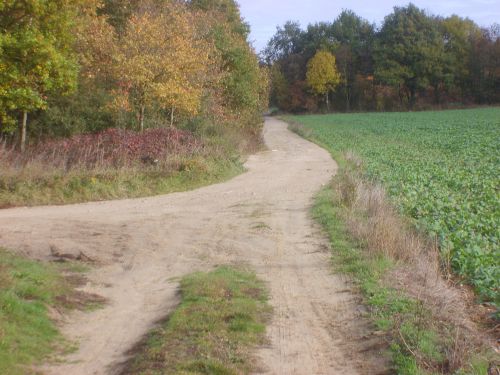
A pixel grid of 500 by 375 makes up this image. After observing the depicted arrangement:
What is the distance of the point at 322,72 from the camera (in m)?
93.7

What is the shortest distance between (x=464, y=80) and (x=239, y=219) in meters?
81.4

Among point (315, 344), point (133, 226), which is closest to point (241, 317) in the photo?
point (315, 344)

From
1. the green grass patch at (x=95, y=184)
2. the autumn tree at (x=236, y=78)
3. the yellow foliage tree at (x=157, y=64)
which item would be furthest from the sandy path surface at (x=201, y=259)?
the autumn tree at (x=236, y=78)

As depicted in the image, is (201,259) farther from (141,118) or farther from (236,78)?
(236,78)

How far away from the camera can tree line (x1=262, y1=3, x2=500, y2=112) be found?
289ft

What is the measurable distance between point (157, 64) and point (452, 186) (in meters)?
11.5

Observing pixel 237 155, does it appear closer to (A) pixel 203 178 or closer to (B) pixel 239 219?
(A) pixel 203 178

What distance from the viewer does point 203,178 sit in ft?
70.7

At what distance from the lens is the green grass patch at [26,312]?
6693mm

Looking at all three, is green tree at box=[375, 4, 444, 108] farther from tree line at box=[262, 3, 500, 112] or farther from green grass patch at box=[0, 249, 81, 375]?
green grass patch at box=[0, 249, 81, 375]

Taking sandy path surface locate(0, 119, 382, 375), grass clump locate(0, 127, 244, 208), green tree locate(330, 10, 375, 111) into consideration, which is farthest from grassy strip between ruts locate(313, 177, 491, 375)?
green tree locate(330, 10, 375, 111)

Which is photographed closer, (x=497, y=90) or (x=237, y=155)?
(x=237, y=155)

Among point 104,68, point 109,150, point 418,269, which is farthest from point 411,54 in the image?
point 418,269

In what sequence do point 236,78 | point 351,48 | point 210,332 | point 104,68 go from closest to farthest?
point 210,332 → point 104,68 → point 236,78 → point 351,48
